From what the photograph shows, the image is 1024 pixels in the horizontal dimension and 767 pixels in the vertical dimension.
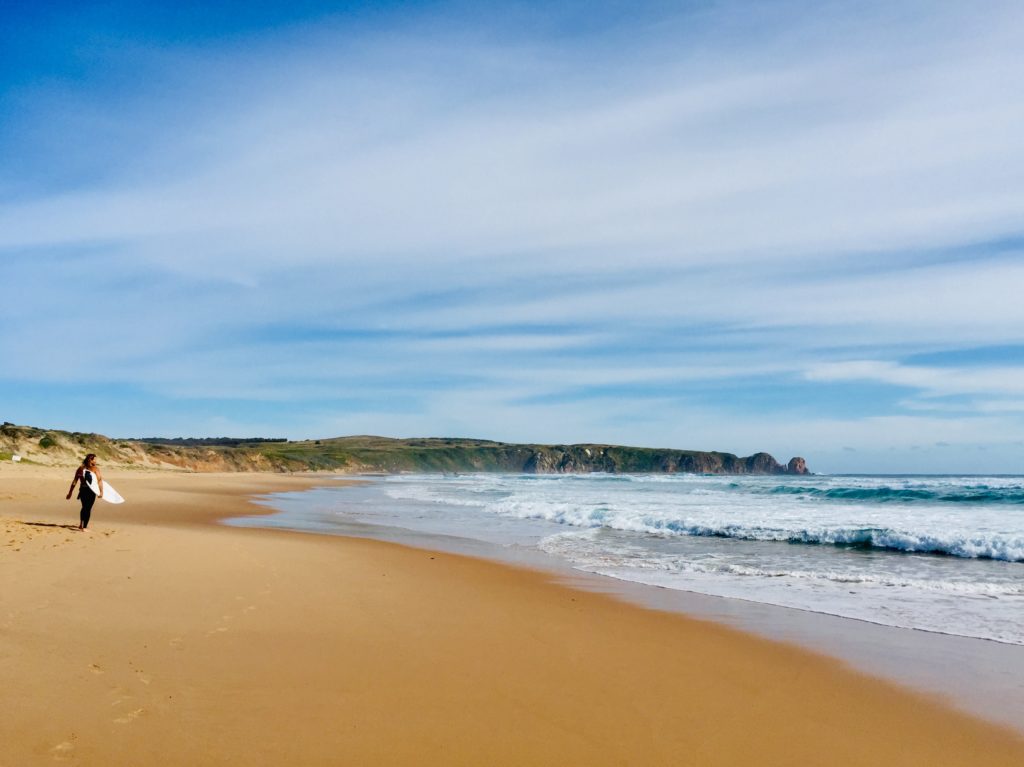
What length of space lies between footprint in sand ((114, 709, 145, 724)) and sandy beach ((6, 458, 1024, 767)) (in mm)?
20

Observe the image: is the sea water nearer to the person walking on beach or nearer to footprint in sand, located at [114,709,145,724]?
the person walking on beach

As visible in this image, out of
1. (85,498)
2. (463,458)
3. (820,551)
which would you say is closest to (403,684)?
(85,498)

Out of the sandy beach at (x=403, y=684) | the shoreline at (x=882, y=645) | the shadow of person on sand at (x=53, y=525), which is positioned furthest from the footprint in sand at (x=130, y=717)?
the shadow of person on sand at (x=53, y=525)

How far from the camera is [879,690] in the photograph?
214 inches

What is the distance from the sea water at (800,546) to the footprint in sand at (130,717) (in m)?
7.43

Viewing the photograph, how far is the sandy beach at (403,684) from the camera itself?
401 centimetres

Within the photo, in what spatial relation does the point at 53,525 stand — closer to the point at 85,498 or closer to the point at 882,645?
the point at 85,498

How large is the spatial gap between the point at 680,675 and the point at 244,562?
22.9 ft

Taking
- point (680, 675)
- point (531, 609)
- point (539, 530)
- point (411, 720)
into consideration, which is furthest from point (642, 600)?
point (539, 530)

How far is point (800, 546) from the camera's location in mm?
15766

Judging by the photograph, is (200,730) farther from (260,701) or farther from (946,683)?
(946,683)

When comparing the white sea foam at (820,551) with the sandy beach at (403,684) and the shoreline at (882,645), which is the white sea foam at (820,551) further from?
the sandy beach at (403,684)

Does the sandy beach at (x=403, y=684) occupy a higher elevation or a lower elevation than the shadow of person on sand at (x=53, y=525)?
higher

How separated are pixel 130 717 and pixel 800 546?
14.7 m
